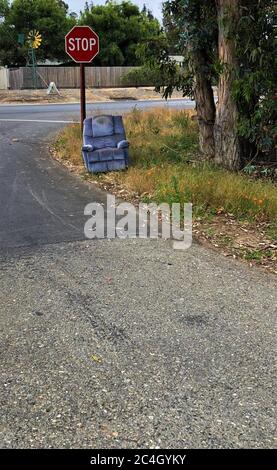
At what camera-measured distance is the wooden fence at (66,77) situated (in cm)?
3831

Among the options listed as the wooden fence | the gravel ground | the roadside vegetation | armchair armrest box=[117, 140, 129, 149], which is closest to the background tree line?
the roadside vegetation

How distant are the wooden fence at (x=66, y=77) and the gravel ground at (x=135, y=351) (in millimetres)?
35240

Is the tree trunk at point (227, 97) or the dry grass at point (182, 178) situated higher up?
the tree trunk at point (227, 97)

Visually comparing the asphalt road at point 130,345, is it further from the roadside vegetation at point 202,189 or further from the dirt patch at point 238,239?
the roadside vegetation at point 202,189

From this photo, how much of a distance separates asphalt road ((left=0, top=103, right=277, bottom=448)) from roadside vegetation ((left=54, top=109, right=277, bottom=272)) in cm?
57

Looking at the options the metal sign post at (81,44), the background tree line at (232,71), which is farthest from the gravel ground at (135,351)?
the metal sign post at (81,44)

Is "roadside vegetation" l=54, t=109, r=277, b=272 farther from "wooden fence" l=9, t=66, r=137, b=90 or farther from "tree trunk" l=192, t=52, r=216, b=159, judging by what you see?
"wooden fence" l=9, t=66, r=137, b=90

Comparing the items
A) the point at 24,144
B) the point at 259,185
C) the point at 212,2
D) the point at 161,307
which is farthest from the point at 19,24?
the point at 161,307

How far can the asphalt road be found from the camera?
3.00m

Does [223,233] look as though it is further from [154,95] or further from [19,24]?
[19,24]

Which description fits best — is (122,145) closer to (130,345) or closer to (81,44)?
(81,44)

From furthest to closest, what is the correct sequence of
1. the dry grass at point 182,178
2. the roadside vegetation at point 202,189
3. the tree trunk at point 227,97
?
the tree trunk at point 227,97 → the dry grass at point 182,178 → the roadside vegetation at point 202,189

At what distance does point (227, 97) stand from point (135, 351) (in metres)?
7.01
